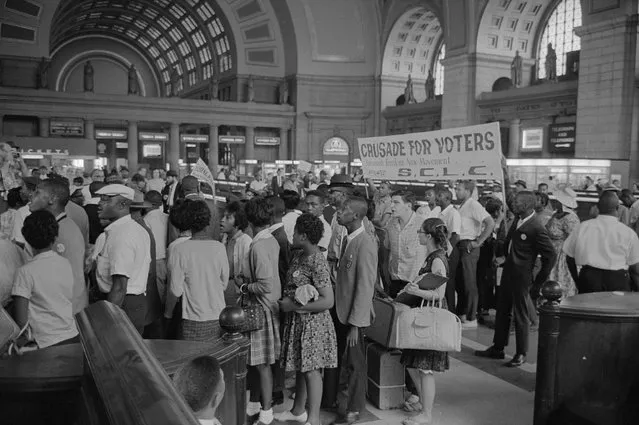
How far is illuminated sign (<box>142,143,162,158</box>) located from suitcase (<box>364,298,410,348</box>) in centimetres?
4222

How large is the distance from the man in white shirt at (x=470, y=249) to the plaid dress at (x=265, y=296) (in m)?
4.15

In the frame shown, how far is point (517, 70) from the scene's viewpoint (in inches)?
1304

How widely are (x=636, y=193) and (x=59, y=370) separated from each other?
1579cm

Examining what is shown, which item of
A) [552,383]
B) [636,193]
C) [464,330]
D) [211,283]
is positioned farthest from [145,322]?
[636,193]

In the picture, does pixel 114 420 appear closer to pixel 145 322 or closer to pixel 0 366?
pixel 0 366

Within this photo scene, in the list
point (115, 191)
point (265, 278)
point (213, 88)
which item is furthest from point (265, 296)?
point (213, 88)

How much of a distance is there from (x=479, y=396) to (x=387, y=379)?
949 mm

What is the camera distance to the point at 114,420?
1357mm

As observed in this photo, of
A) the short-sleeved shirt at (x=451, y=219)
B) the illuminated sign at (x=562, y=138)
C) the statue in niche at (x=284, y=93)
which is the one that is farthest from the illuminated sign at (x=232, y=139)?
the short-sleeved shirt at (x=451, y=219)

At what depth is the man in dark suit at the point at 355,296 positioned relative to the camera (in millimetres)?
4844

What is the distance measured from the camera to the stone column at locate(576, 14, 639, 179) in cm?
2378

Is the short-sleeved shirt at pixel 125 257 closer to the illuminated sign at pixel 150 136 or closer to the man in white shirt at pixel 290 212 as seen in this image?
the man in white shirt at pixel 290 212

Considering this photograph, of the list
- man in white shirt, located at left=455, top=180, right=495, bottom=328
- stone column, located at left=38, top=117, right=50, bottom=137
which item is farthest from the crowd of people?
stone column, located at left=38, top=117, right=50, bottom=137

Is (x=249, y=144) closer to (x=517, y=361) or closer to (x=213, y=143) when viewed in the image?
(x=213, y=143)
